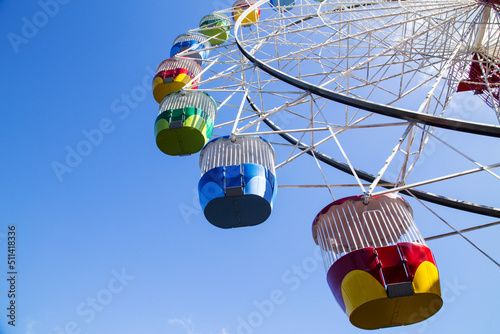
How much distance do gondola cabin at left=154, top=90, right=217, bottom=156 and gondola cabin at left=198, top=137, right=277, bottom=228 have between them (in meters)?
1.57

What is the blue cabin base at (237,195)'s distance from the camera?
743 centimetres

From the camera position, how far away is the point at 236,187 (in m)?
7.39

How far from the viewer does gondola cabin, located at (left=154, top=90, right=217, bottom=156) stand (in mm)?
9633

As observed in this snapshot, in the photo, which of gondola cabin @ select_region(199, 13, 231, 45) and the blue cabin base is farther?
gondola cabin @ select_region(199, 13, 231, 45)

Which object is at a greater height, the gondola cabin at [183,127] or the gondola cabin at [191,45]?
the gondola cabin at [191,45]

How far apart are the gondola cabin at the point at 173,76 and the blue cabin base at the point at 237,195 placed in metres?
5.58

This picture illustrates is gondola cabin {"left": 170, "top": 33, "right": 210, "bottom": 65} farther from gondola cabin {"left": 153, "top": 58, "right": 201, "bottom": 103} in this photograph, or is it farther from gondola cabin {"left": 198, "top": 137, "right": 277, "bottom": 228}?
gondola cabin {"left": 198, "top": 137, "right": 277, "bottom": 228}

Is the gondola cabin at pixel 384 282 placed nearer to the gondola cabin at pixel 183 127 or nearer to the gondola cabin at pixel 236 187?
the gondola cabin at pixel 236 187

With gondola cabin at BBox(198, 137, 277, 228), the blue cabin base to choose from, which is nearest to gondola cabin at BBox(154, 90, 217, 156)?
gondola cabin at BBox(198, 137, 277, 228)

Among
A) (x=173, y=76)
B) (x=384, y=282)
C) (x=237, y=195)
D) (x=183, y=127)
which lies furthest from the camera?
(x=173, y=76)

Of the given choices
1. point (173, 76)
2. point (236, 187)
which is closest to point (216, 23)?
point (173, 76)

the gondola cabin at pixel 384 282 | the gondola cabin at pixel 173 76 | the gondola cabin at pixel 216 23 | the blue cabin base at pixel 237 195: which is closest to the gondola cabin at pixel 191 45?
the gondola cabin at pixel 216 23

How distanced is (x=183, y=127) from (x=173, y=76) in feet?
12.3

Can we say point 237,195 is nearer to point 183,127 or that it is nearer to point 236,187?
point 236,187
